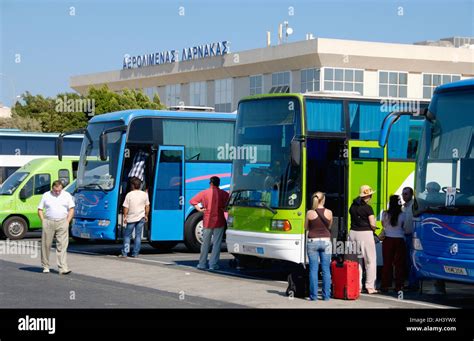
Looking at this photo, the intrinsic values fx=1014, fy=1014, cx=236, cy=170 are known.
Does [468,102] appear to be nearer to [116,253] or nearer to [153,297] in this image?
[153,297]

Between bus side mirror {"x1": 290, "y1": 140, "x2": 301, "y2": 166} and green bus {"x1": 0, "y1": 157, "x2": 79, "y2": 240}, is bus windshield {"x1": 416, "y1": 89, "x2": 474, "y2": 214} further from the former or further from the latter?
green bus {"x1": 0, "y1": 157, "x2": 79, "y2": 240}

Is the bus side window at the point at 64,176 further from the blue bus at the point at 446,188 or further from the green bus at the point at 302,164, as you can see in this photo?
the blue bus at the point at 446,188

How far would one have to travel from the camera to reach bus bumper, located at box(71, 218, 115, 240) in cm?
2375

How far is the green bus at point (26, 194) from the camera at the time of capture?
30.6 meters

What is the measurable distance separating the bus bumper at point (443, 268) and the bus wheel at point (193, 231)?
372 inches

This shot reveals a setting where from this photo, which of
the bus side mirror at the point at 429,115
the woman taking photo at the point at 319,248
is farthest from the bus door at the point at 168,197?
the bus side mirror at the point at 429,115

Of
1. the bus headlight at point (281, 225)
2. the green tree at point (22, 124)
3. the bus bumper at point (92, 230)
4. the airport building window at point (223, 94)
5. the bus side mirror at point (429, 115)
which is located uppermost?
the airport building window at point (223, 94)

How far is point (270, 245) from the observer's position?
717 inches

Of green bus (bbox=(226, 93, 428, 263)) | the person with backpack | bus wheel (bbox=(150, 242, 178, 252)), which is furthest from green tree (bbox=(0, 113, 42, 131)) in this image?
the person with backpack

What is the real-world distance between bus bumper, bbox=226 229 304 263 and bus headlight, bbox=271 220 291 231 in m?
0.11

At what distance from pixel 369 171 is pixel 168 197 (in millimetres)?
7259

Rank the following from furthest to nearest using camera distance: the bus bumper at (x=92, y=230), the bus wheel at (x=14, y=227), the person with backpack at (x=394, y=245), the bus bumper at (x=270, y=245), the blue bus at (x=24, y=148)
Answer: the blue bus at (x=24, y=148) < the bus wheel at (x=14, y=227) < the bus bumper at (x=92, y=230) < the bus bumper at (x=270, y=245) < the person with backpack at (x=394, y=245)
